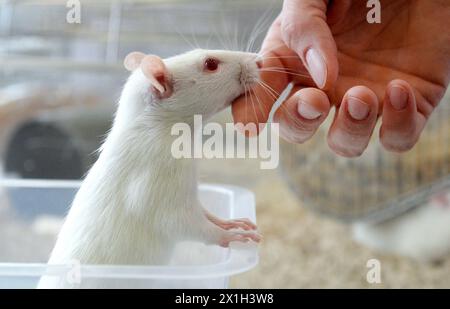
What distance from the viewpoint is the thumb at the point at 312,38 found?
844 mm

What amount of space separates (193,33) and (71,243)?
1.94ft

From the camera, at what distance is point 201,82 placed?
2.96 feet

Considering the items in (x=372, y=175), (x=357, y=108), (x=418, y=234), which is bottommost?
(x=357, y=108)

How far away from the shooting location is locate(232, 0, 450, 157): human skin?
34.0 inches

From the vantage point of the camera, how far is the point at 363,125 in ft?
2.91

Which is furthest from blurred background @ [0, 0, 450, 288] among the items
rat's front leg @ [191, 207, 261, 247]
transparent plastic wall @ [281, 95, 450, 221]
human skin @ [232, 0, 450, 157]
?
rat's front leg @ [191, 207, 261, 247]

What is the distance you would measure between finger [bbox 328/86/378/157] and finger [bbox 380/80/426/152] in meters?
0.03

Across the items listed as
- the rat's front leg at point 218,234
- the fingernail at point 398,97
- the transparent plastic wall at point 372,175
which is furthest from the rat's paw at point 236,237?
the transparent plastic wall at point 372,175

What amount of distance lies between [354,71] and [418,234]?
92 centimetres

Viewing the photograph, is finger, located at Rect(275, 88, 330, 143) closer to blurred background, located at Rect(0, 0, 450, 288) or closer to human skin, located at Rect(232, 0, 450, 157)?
human skin, located at Rect(232, 0, 450, 157)

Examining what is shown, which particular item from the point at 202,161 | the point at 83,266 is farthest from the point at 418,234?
the point at 83,266

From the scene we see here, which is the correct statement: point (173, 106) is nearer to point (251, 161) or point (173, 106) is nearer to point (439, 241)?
point (439, 241)

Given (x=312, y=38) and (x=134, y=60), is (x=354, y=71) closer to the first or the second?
(x=312, y=38)
